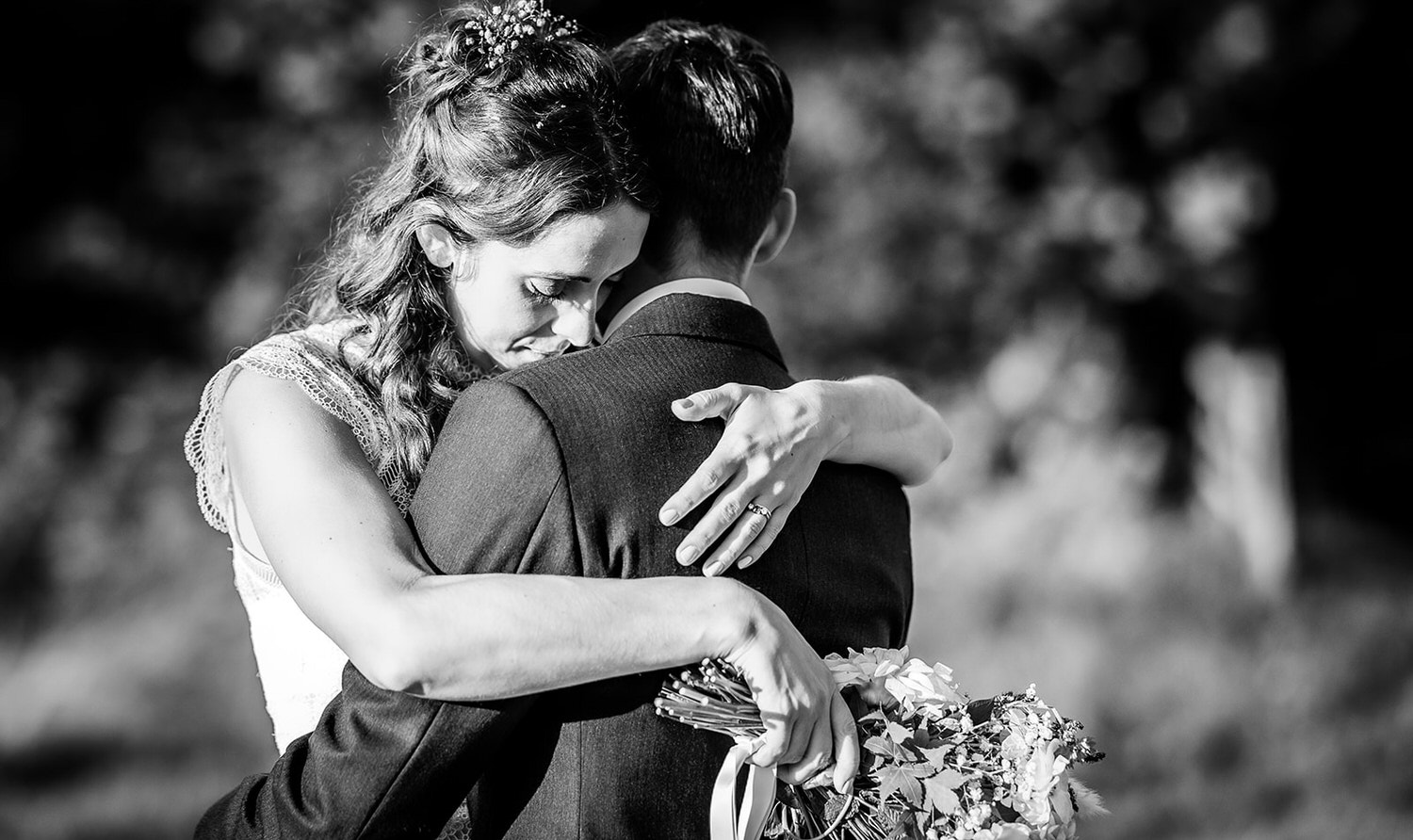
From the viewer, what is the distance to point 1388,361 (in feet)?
25.3

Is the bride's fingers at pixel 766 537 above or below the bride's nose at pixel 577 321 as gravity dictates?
below

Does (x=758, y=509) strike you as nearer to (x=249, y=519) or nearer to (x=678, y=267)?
(x=678, y=267)

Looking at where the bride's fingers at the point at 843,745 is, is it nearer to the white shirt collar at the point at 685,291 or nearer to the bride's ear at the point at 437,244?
the white shirt collar at the point at 685,291

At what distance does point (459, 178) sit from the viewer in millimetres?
2119

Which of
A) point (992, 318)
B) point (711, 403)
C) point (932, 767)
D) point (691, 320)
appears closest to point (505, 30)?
point (691, 320)

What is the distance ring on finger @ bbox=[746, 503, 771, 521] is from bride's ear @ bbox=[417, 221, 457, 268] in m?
0.72

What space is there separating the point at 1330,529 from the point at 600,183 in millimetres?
6629

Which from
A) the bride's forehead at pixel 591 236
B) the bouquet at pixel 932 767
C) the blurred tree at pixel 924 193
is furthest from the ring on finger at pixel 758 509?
the blurred tree at pixel 924 193

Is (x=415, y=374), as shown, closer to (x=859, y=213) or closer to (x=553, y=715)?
(x=553, y=715)

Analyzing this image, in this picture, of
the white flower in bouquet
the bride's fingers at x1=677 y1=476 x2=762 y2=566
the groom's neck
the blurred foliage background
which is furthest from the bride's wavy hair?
the blurred foliage background

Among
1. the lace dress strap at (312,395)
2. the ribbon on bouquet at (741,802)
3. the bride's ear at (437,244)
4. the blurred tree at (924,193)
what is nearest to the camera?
the ribbon on bouquet at (741,802)

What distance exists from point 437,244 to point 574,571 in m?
0.73

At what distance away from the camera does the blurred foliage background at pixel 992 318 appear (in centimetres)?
642

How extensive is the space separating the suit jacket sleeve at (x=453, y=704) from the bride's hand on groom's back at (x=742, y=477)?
0.62 ft
